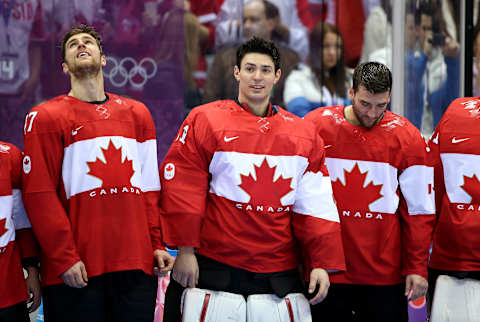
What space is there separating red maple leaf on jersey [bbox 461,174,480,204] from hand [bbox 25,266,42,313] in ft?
6.70

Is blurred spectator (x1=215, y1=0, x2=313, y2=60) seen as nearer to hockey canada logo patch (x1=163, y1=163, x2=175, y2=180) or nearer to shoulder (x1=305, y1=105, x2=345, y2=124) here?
shoulder (x1=305, y1=105, x2=345, y2=124)

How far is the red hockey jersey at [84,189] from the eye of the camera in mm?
2512

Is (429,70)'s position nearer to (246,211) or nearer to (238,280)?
(246,211)

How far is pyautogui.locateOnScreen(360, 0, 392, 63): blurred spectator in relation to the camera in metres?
5.02

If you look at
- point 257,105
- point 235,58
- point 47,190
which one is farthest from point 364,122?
point 235,58

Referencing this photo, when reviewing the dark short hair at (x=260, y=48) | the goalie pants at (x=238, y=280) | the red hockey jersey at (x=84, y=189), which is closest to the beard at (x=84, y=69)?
the red hockey jersey at (x=84, y=189)

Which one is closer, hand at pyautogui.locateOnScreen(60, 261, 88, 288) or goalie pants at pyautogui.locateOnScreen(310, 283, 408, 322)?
hand at pyautogui.locateOnScreen(60, 261, 88, 288)

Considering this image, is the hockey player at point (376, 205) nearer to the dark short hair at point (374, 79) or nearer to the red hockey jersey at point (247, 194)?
the dark short hair at point (374, 79)

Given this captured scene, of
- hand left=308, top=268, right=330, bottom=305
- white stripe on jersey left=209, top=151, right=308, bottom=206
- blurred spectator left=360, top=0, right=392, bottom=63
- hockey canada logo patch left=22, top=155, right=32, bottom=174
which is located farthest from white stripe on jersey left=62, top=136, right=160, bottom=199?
blurred spectator left=360, top=0, right=392, bottom=63

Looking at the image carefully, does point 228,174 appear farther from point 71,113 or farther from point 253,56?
point 71,113

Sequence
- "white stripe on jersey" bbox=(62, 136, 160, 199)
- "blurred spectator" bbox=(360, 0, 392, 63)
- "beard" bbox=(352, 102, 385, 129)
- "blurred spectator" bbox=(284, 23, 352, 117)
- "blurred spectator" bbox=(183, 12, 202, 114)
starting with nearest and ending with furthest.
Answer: "white stripe on jersey" bbox=(62, 136, 160, 199) → "beard" bbox=(352, 102, 385, 129) → "blurred spectator" bbox=(183, 12, 202, 114) → "blurred spectator" bbox=(284, 23, 352, 117) → "blurred spectator" bbox=(360, 0, 392, 63)

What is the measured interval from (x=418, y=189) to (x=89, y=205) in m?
1.52

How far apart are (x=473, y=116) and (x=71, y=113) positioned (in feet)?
6.34

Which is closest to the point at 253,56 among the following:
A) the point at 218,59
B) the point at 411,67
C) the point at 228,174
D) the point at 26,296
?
the point at 228,174
